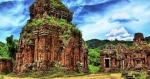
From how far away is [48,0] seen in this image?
32969mm

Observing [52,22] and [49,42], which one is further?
[52,22]

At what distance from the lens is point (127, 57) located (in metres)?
40.1

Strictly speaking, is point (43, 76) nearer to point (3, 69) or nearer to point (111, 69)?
point (3, 69)

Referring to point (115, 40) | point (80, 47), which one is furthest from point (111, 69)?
point (115, 40)

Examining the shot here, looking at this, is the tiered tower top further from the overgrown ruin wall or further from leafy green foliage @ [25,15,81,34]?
the overgrown ruin wall

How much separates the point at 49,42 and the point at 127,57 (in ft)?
49.0

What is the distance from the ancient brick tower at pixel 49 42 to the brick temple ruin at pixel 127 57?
7.25 metres

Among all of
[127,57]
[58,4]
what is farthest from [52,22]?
[127,57]

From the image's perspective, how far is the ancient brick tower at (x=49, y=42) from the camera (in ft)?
97.7

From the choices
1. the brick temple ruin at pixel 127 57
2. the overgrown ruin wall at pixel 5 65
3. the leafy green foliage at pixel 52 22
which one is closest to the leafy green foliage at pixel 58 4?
the leafy green foliage at pixel 52 22

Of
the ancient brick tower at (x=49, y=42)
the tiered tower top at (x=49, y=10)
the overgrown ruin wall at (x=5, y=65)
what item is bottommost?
the overgrown ruin wall at (x=5, y=65)

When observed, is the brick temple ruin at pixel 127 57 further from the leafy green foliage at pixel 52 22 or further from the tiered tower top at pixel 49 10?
the tiered tower top at pixel 49 10

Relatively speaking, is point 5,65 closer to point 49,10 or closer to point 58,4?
point 49,10

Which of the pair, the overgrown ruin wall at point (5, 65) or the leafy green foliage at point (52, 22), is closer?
the leafy green foliage at point (52, 22)
